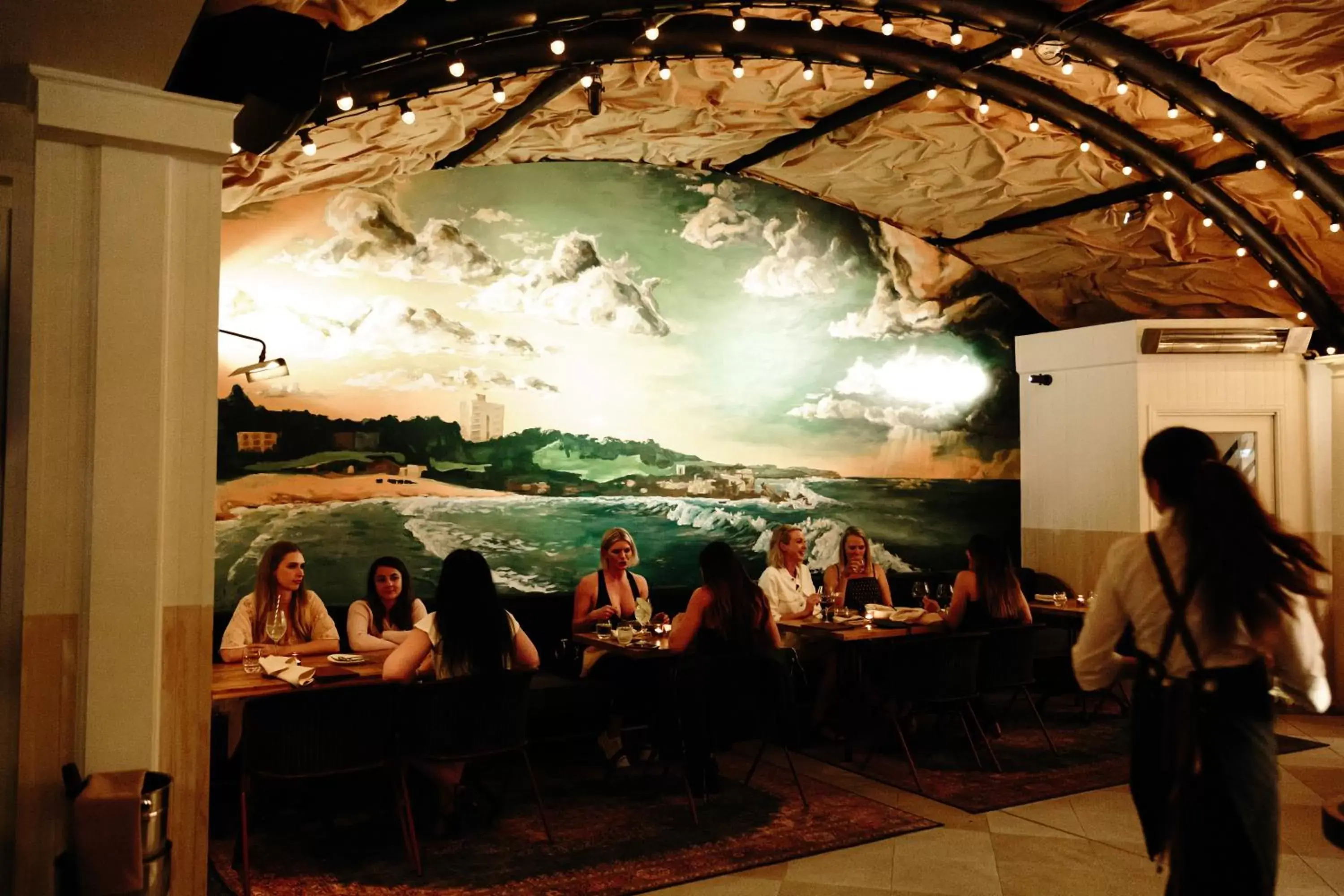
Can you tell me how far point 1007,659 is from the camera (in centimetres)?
602

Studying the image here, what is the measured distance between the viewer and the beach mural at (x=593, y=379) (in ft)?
21.9

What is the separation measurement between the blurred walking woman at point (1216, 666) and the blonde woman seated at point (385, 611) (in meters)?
3.90

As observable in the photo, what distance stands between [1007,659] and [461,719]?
132 inches

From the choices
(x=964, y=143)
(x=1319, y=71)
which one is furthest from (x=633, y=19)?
(x=1319, y=71)

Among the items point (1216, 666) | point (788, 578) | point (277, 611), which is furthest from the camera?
point (788, 578)

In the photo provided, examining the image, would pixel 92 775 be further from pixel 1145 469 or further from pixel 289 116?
pixel 1145 469

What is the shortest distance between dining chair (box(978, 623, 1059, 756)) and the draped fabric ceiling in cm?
343

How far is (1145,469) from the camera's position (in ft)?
9.66

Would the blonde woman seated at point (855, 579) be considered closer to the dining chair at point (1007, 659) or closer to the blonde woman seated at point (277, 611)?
the dining chair at point (1007, 659)

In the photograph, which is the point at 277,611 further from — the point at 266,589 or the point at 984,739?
the point at 984,739

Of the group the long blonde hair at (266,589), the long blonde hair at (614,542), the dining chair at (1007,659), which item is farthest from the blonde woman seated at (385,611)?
the dining chair at (1007,659)

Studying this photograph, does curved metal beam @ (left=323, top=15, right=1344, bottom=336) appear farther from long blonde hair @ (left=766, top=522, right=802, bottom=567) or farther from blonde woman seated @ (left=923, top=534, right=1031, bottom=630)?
long blonde hair @ (left=766, top=522, right=802, bottom=567)

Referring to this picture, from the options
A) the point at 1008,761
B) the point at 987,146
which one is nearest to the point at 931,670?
the point at 1008,761

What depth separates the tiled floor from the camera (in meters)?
4.35
